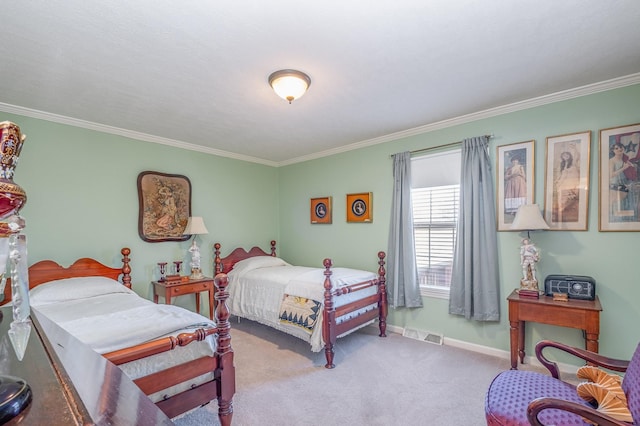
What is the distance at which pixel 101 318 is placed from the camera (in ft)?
6.92

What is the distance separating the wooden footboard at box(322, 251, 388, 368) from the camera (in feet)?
9.80

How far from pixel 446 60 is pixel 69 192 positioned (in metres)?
3.89

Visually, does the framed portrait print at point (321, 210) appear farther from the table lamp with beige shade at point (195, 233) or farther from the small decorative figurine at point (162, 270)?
the small decorative figurine at point (162, 270)

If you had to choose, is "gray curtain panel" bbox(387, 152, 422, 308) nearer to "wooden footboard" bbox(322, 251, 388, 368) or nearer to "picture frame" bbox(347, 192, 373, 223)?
"wooden footboard" bbox(322, 251, 388, 368)

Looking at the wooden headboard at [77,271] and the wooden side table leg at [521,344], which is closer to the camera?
the wooden side table leg at [521,344]

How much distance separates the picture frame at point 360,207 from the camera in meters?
4.20

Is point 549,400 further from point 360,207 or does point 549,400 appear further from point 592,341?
point 360,207

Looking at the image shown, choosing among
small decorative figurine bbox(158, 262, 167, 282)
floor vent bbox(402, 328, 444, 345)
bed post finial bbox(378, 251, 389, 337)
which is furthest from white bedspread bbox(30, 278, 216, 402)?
floor vent bbox(402, 328, 444, 345)

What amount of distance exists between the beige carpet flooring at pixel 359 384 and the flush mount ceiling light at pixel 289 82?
2.40 meters

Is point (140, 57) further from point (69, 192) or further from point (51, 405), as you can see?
point (51, 405)

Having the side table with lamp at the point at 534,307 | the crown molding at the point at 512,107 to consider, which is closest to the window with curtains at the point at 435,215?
the crown molding at the point at 512,107

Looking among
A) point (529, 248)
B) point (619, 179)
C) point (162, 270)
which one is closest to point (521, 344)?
point (529, 248)

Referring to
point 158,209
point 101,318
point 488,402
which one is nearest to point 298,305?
point 101,318

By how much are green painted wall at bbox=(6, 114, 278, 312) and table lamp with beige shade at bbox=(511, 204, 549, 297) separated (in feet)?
12.2
